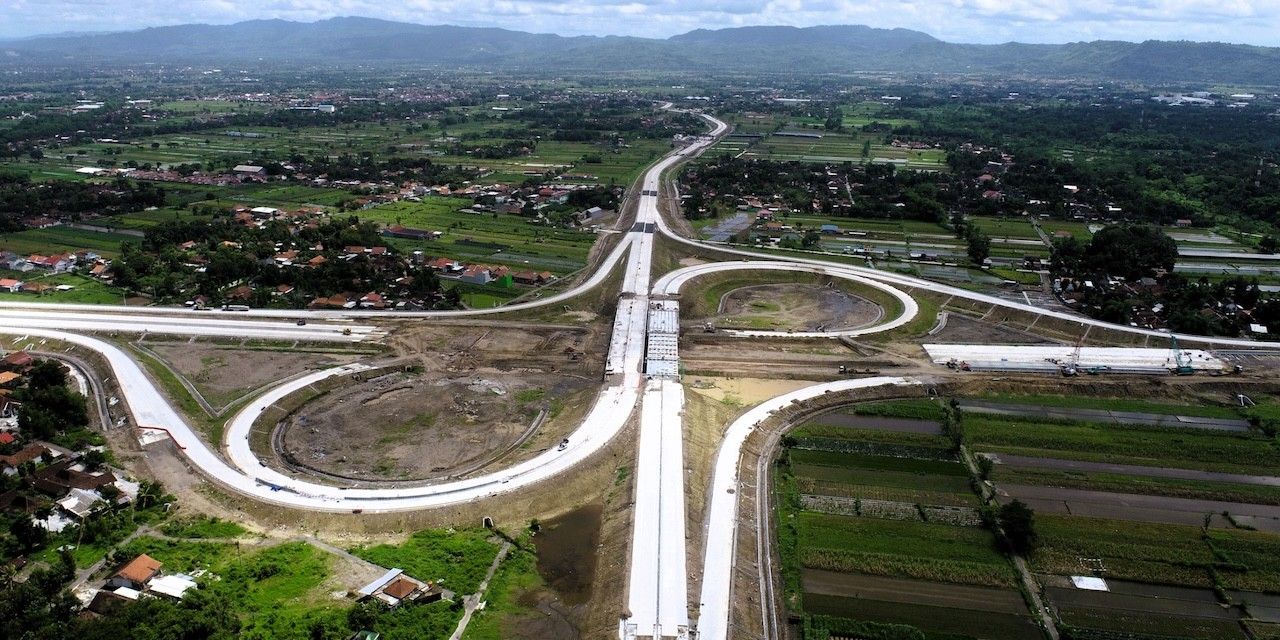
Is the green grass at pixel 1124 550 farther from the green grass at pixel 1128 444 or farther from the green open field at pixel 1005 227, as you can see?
the green open field at pixel 1005 227

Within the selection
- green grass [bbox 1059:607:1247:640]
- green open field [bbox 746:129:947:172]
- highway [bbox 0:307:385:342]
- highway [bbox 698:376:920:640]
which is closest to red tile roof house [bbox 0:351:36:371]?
highway [bbox 0:307:385:342]

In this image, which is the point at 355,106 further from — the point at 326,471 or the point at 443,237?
the point at 326,471

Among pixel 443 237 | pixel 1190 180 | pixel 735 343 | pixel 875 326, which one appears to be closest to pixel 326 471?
pixel 735 343

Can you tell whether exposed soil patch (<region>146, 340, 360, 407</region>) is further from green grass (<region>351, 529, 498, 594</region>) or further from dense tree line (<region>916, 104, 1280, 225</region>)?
dense tree line (<region>916, 104, 1280, 225</region>)

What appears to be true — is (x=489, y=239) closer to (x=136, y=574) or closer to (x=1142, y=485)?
(x=136, y=574)

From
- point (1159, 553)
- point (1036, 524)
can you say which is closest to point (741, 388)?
point (1036, 524)

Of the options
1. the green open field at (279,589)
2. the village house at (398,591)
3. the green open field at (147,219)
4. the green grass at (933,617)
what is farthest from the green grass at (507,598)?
the green open field at (147,219)
